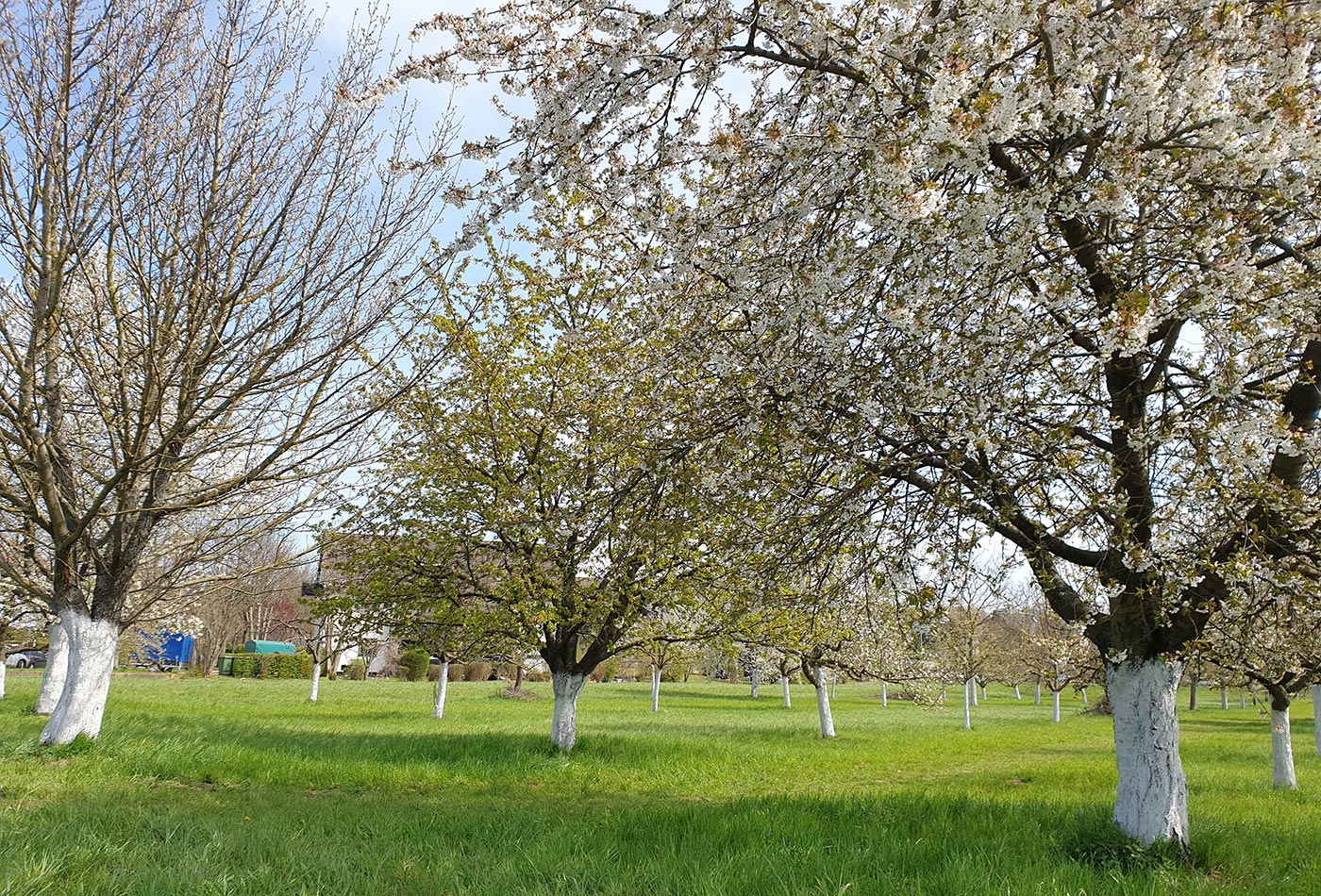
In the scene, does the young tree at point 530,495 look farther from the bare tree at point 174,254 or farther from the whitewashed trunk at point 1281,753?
the whitewashed trunk at point 1281,753

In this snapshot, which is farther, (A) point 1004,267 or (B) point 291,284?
(B) point 291,284

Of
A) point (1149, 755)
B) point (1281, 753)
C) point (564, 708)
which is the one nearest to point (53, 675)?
point (564, 708)

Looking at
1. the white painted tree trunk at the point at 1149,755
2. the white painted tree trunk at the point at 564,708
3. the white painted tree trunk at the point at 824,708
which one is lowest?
the white painted tree trunk at the point at 824,708

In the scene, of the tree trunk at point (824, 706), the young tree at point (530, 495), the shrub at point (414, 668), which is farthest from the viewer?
the shrub at point (414, 668)

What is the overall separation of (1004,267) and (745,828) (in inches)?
178

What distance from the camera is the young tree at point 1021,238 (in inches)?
152

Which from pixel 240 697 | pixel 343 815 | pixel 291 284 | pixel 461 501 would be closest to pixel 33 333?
pixel 291 284

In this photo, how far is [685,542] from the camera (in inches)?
390

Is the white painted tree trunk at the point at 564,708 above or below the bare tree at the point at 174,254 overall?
below

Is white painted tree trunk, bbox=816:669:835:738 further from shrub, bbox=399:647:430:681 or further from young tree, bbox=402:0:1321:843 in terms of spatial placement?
shrub, bbox=399:647:430:681

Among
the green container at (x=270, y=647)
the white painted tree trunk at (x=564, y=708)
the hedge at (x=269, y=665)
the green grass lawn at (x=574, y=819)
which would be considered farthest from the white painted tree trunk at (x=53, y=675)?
the green container at (x=270, y=647)

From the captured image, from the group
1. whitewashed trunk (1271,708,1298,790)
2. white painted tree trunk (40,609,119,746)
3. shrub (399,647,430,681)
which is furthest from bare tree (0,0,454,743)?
shrub (399,647,430,681)

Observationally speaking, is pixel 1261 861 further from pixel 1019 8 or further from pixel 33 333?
pixel 33 333

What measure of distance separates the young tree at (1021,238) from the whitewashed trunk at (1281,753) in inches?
330
